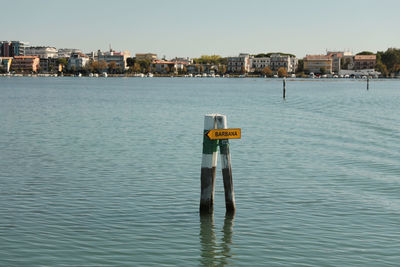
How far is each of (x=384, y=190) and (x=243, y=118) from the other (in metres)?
33.2

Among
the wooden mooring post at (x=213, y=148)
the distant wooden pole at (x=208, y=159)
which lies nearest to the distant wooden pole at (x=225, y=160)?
the wooden mooring post at (x=213, y=148)

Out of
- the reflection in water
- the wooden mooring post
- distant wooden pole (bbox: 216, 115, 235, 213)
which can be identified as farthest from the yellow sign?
the reflection in water

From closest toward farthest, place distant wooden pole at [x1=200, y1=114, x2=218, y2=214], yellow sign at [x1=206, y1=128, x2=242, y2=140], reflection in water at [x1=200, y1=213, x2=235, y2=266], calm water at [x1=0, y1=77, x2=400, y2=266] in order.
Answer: reflection in water at [x1=200, y1=213, x2=235, y2=266] → calm water at [x1=0, y1=77, x2=400, y2=266] → yellow sign at [x1=206, y1=128, x2=242, y2=140] → distant wooden pole at [x1=200, y1=114, x2=218, y2=214]

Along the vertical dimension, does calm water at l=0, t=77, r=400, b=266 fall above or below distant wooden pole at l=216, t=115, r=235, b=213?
below

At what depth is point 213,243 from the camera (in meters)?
13.3

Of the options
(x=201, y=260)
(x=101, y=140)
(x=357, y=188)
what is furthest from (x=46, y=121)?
(x=201, y=260)

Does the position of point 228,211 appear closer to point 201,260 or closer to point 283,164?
point 201,260

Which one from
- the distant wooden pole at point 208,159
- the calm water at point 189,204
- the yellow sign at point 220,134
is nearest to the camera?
the calm water at point 189,204

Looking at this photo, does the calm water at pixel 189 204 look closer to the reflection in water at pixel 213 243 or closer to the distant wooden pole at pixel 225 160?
the reflection in water at pixel 213 243

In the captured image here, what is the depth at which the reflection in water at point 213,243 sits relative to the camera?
1227 cm

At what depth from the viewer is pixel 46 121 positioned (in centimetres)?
4522

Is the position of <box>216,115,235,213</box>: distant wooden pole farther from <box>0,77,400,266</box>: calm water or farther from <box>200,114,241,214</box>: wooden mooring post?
<box>0,77,400,266</box>: calm water

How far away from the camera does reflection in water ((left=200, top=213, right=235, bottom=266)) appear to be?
12266 millimetres

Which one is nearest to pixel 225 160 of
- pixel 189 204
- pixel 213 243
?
pixel 213 243
